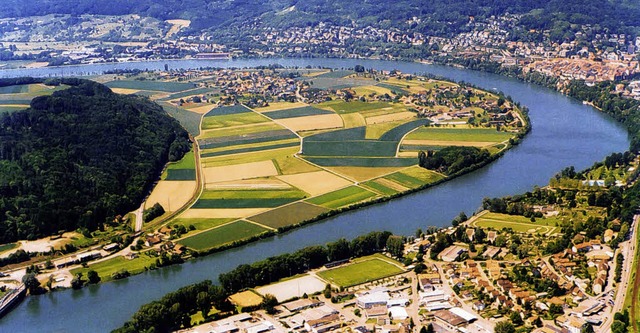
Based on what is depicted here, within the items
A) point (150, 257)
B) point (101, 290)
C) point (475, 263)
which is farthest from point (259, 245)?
point (475, 263)

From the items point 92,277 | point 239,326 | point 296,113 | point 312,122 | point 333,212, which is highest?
point 296,113

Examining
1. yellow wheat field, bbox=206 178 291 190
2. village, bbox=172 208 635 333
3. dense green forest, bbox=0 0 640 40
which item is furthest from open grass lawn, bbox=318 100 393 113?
dense green forest, bbox=0 0 640 40

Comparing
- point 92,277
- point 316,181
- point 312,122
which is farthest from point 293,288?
point 312,122

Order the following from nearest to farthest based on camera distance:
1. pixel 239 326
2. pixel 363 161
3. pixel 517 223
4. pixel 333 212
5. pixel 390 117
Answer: pixel 239 326, pixel 517 223, pixel 333 212, pixel 363 161, pixel 390 117

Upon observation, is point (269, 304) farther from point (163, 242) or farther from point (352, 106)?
point (352, 106)

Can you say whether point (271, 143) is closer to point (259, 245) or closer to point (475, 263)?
point (259, 245)
